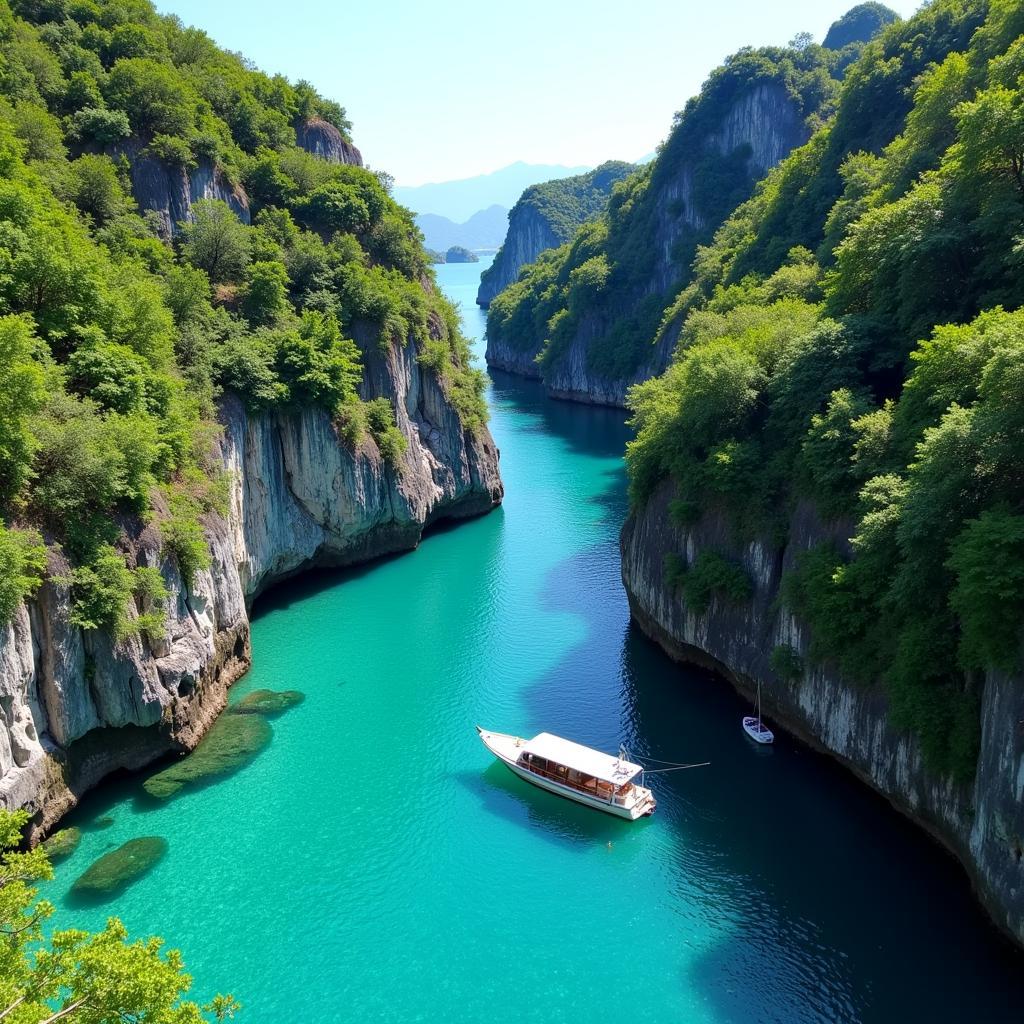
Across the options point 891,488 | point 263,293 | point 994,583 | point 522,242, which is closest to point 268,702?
point 263,293

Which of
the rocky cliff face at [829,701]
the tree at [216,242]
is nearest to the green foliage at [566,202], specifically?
the tree at [216,242]

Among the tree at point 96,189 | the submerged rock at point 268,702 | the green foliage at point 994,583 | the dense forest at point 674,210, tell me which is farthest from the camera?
the dense forest at point 674,210

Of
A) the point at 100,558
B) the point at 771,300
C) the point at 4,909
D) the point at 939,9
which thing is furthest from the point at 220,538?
the point at 939,9

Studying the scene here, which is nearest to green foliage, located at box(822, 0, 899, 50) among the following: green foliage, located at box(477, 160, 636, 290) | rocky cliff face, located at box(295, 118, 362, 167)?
green foliage, located at box(477, 160, 636, 290)

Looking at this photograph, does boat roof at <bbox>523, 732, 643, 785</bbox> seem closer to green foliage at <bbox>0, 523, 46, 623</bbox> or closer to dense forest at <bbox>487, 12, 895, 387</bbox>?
green foliage at <bbox>0, 523, 46, 623</bbox>

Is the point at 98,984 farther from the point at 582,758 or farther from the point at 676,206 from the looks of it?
the point at 676,206

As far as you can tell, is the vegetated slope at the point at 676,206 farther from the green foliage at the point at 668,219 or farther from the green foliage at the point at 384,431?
the green foliage at the point at 384,431
